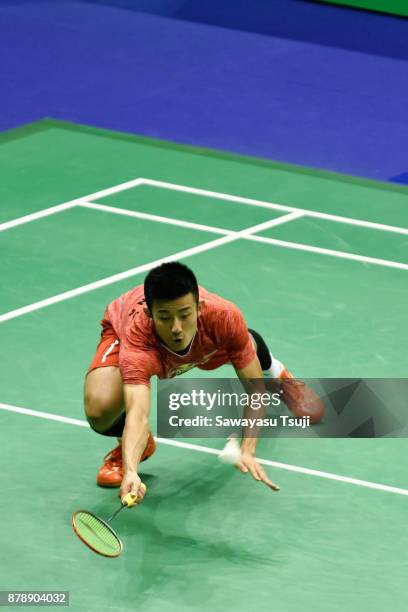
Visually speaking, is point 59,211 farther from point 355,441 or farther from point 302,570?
point 302,570

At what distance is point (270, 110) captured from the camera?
540 inches

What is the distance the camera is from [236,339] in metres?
7.04

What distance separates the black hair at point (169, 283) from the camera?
6574 mm

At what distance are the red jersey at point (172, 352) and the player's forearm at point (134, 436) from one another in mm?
186

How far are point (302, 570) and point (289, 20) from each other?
10.4 metres

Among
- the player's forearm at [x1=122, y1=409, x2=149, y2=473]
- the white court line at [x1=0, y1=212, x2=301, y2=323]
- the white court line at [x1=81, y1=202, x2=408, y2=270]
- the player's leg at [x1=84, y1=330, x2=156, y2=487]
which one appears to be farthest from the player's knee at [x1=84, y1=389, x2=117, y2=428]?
the white court line at [x1=81, y1=202, x2=408, y2=270]

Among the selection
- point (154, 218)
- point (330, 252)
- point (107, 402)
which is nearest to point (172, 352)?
point (107, 402)

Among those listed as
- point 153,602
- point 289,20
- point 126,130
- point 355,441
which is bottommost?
point 153,602

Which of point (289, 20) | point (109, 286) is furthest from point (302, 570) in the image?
point (289, 20)

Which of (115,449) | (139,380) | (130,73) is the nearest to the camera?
(139,380)

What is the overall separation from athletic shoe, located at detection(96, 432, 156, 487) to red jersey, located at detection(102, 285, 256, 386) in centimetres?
52

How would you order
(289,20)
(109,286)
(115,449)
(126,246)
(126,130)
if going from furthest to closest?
(289,20), (126,130), (126,246), (109,286), (115,449)

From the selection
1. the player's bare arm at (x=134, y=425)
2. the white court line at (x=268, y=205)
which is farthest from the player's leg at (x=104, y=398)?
the white court line at (x=268, y=205)

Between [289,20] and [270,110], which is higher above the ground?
[289,20]
